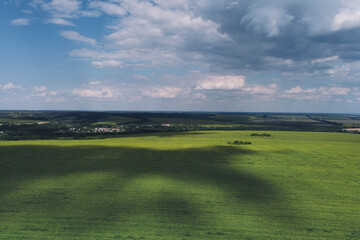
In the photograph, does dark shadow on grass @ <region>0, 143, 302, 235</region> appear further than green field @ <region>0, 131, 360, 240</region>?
Yes

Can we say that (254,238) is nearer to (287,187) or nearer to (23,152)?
(287,187)

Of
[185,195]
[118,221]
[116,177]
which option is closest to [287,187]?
[185,195]

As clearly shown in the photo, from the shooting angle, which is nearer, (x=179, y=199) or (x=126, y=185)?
(x=179, y=199)

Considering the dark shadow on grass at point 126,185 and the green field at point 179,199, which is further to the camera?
the dark shadow on grass at point 126,185
